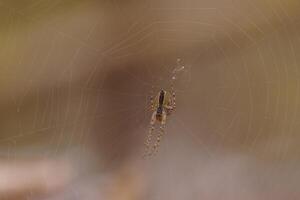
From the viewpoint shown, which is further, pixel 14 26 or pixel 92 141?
pixel 92 141

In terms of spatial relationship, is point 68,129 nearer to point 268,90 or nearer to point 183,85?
point 183,85

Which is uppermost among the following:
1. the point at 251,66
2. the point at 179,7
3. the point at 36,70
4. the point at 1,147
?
the point at 179,7

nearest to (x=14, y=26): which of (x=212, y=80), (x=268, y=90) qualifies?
(x=212, y=80)

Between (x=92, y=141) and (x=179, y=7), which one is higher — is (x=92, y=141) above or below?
below
